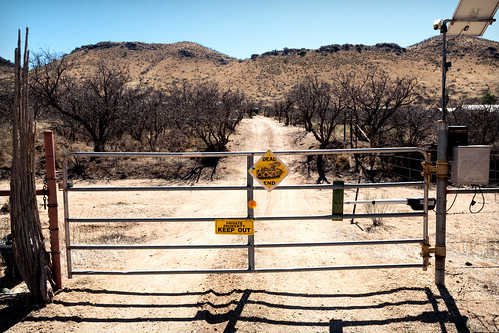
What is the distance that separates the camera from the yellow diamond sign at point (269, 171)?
4223 millimetres

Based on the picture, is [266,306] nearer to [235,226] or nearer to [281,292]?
[281,292]

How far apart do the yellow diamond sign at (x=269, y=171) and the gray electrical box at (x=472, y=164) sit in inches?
75.3

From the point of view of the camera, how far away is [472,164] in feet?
12.9

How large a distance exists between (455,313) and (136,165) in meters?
14.6

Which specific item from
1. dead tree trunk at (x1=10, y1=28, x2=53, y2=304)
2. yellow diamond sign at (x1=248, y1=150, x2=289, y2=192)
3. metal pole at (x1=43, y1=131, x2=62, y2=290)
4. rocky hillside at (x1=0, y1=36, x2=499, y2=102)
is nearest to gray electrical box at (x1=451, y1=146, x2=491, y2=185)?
yellow diamond sign at (x1=248, y1=150, x2=289, y2=192)

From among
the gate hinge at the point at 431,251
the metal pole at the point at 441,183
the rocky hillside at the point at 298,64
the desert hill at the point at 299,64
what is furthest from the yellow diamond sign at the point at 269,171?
the rocky hillside at the point at 298,64

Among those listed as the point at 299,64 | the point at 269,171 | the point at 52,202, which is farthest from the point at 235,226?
the point at 299,64

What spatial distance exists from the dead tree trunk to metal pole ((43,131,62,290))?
0.46ft

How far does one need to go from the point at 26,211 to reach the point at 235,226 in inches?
93.9

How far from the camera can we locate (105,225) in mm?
8219

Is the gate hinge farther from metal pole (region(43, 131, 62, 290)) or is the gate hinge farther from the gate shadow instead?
metal pole (region(43, 131, 62, 290))

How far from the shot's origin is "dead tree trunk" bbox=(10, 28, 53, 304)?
398 centimetres

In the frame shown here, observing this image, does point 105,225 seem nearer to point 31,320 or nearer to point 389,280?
point 31,320

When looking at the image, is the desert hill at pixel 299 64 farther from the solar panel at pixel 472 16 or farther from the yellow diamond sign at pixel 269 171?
the yellow diamond sign at pixel 269 171
